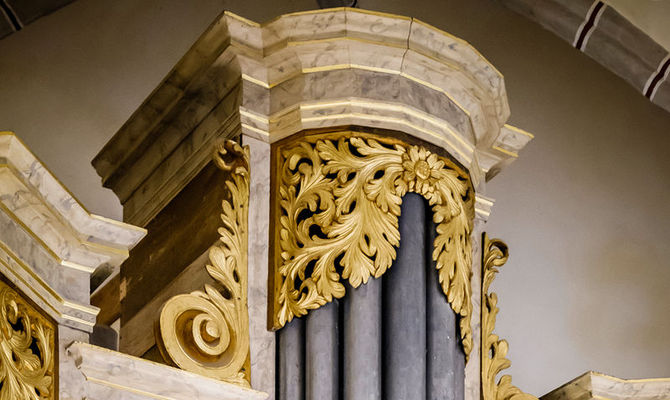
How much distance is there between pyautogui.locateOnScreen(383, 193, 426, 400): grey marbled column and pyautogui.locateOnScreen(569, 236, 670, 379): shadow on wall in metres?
2.79

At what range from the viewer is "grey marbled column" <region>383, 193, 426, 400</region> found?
5.20 m

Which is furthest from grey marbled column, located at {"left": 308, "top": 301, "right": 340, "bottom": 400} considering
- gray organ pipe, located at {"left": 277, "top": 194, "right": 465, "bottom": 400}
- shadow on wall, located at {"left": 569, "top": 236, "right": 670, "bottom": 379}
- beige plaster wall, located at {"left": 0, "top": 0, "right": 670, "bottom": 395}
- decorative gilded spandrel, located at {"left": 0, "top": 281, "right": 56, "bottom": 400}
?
shadow on wall, located at {"left": 569, "top": 236, "right": 670, "bottom": 379}

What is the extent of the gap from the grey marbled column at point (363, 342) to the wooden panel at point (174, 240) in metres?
0.55

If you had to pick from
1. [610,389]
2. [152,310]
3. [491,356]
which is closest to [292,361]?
[152,310]

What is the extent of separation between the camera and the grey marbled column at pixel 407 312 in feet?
17.1

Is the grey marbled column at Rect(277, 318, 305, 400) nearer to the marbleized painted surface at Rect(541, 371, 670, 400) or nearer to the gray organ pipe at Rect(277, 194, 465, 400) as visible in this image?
the gray organ pipe at Rect(277, 194, 465, 400)

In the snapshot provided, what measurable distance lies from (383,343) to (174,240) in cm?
96

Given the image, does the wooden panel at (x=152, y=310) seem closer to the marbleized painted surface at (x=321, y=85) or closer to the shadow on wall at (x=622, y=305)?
the marbleized painted surface at (x=321, y=85)

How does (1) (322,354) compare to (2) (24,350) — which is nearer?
(2) (24,350)

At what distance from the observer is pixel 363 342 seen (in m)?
5.19

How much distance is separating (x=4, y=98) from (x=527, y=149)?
2.72m

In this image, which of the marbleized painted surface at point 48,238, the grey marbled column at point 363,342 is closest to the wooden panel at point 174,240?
the grey marbled column at point 363,342

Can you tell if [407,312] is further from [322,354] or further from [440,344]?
[322,354]

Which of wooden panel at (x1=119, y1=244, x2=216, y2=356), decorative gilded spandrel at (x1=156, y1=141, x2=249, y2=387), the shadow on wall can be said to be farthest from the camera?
the shadow on wall
